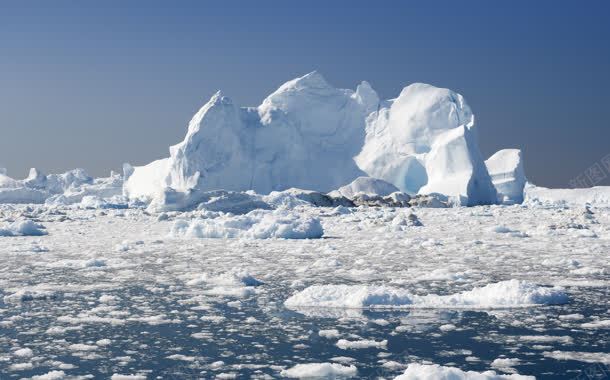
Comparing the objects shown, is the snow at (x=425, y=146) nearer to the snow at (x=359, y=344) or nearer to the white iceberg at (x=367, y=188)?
the white iceberg at (x=367, y=188)

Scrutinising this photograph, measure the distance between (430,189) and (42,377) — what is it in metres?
43.0

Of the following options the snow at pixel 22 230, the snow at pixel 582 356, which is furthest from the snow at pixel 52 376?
the snow at pixel 22 230

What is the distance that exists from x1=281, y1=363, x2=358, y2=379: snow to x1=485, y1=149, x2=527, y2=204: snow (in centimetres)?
4439

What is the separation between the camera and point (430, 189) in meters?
46.3

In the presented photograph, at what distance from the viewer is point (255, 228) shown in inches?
731

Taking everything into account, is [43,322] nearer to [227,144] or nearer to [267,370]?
[267,370]

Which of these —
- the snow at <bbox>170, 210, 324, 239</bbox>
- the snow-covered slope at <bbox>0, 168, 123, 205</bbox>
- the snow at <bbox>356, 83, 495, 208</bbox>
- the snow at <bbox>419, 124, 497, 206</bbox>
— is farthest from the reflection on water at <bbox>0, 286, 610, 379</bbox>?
the snow-covered slope at <bbox>0, 168, 123, 205</bbox>

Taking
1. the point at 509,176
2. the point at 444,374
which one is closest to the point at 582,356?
the point at 444,374

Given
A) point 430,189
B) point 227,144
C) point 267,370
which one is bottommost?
point 267,370

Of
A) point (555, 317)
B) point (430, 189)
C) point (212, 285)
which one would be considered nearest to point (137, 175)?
point (430, 189)

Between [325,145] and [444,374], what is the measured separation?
5031cm

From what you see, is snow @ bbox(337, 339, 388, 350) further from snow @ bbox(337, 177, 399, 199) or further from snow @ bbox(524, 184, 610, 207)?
snow @ bbox(524, 184, 610, 207)

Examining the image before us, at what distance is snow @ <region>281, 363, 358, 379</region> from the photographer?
15.4 ft

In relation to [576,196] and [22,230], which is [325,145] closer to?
[576,196]
